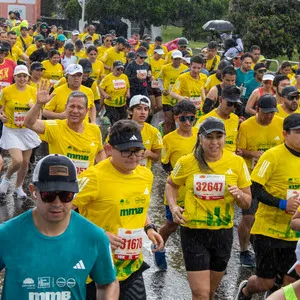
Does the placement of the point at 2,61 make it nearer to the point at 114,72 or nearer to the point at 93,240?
the point at 114,72

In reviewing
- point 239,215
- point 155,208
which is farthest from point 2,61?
point 239,215

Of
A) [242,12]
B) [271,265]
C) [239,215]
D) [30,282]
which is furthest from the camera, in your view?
[242,12]

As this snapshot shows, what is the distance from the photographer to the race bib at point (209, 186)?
6578 millimetres

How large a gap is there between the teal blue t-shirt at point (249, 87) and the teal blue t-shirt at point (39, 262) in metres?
9.80

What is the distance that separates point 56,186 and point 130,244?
6.36 ft

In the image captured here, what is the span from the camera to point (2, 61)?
13953 mm

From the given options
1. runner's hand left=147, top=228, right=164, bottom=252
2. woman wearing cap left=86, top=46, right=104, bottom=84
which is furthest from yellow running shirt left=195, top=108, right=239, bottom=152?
woman wearing cap left=86, top=46, right=104, bottom=84

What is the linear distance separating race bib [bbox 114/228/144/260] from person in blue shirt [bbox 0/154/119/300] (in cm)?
167

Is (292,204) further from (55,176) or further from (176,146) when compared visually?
(55,176)

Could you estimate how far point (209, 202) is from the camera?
6.64 metres

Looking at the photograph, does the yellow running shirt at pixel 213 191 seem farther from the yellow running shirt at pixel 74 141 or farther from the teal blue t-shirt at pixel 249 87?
the teal blue t-shirt at pixel 249 87

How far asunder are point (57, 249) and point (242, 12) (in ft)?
79.7

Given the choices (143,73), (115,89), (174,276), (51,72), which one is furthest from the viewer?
(143,73)

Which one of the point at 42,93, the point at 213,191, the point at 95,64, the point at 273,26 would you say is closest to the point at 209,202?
the point at 213,191
